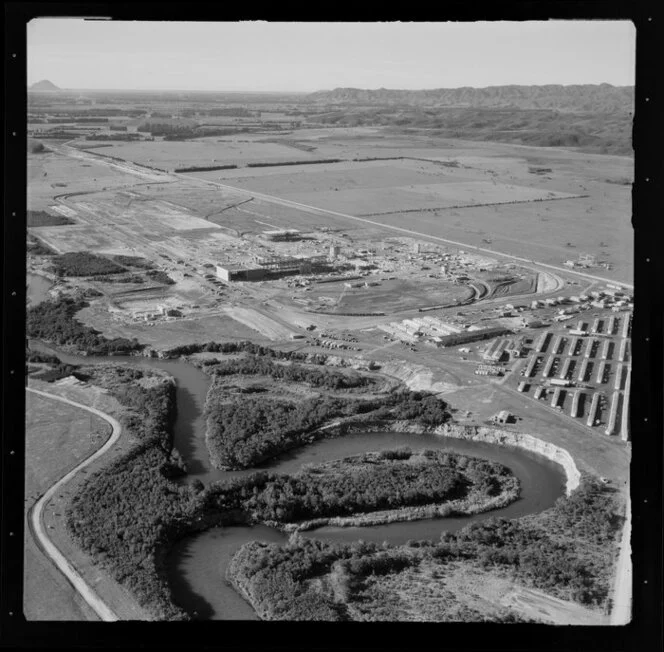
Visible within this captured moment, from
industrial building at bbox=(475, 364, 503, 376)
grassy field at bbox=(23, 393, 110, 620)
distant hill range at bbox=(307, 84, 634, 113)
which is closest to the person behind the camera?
grassy field at bbox=(23, 393, 110, 620)

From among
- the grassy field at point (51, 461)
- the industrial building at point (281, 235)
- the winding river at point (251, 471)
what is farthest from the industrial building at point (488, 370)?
the industrial building at point (281, 235)

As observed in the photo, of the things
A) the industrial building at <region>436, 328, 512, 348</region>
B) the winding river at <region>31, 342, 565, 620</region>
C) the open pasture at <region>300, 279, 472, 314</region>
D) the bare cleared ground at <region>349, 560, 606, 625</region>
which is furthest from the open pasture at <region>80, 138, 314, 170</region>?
the bare cleared ground at <region>349, 560, 606, 625</region>

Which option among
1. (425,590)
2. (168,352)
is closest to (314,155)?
(168,352)

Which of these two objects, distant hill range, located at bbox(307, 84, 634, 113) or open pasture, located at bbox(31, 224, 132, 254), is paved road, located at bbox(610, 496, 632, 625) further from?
open pasture, located at bbox(31, 224, 132, 254)

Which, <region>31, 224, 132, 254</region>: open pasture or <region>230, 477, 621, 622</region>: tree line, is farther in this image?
<region>31, 224, 132, 254</region>: open pasture

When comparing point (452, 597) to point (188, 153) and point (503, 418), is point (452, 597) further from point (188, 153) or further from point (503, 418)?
point (188, 153)

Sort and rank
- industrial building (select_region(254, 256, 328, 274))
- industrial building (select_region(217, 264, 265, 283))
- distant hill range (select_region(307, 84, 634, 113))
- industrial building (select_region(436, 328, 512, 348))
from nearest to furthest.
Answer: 1. distant hill range (select_region(307, 84, 634, 113))
2. industrial building (select_region(436, 328, 512, 348))
3. industrial building (select_region(217, 264, 265, 283))
4. industrial building (select_region(254, 256, 328, 274))

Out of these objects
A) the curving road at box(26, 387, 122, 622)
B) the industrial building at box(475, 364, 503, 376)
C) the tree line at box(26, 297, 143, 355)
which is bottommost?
the curving road at box(26, 387, 122, 622)

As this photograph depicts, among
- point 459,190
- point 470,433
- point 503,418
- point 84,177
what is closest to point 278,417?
point 470,433
